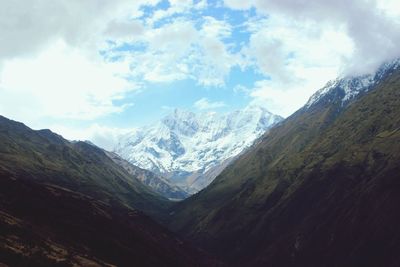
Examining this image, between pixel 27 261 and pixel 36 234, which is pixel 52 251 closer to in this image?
pixel 36 234

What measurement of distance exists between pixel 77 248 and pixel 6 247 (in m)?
55.5

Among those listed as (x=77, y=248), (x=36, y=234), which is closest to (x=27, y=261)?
(x=36, y=234)

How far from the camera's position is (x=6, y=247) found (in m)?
144

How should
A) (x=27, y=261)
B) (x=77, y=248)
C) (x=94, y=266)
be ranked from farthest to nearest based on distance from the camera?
1. (x=77, y=248)
2. (x=94, y=266)
3. (x=27, y=261)

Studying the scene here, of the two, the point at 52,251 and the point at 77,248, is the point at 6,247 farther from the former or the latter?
the point at 77,248

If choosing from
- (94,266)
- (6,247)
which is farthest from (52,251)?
(6,247)

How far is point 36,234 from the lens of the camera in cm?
18050

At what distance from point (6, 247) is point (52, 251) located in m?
23.7

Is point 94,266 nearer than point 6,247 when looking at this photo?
No

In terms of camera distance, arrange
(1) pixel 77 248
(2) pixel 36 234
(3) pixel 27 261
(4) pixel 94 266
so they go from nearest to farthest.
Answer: (3) pixel 27 261, (4) pixel 94 266, (2) pixel 36 234, (1) pixel 77 248

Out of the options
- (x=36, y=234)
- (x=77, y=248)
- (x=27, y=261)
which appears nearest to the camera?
(x=27, y=261)

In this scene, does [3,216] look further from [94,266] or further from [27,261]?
[27,261]

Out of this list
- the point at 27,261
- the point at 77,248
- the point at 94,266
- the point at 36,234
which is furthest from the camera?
the point at 77,248

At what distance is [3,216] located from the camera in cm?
18712
